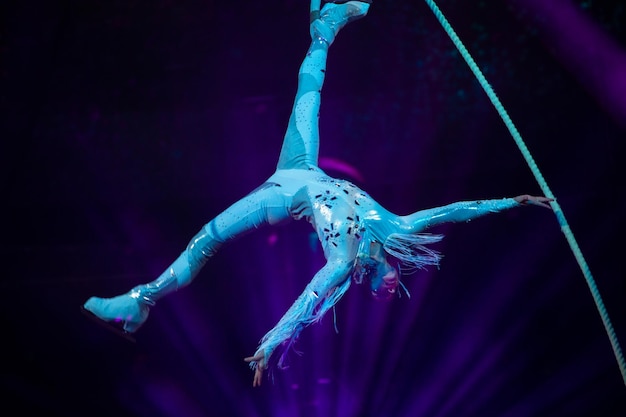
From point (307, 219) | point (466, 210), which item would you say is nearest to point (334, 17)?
point (307, 219)

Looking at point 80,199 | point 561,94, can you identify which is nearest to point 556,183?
point 561,94

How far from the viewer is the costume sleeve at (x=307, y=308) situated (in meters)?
2.40

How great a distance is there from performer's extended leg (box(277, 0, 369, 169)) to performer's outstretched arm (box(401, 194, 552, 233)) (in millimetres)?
576

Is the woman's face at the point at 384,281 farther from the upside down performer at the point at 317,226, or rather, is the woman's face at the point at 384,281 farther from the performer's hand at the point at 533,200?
the performer's hand at the point at 533,200

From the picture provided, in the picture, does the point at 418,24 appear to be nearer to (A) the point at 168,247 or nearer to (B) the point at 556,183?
(B) the point at 556,183

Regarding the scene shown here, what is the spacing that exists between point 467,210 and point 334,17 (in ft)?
3.77

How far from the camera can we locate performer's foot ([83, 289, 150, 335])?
9.39ft

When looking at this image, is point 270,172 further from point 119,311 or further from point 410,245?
point 410,245

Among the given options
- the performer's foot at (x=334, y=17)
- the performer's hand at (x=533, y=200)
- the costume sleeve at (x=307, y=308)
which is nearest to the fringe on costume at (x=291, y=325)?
the costume sleeve at (x=307, y=308)

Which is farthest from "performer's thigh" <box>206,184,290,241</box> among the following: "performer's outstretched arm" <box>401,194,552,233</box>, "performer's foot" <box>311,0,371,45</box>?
"performer's foot" <box>311,0,371,45</box>

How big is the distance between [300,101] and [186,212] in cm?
121

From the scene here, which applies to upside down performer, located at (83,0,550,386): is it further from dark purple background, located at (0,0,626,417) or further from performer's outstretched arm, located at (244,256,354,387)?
dark purple background, located at (0,0,626,417)

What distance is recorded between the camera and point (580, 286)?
3816 mm

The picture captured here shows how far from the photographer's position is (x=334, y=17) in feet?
10.3
